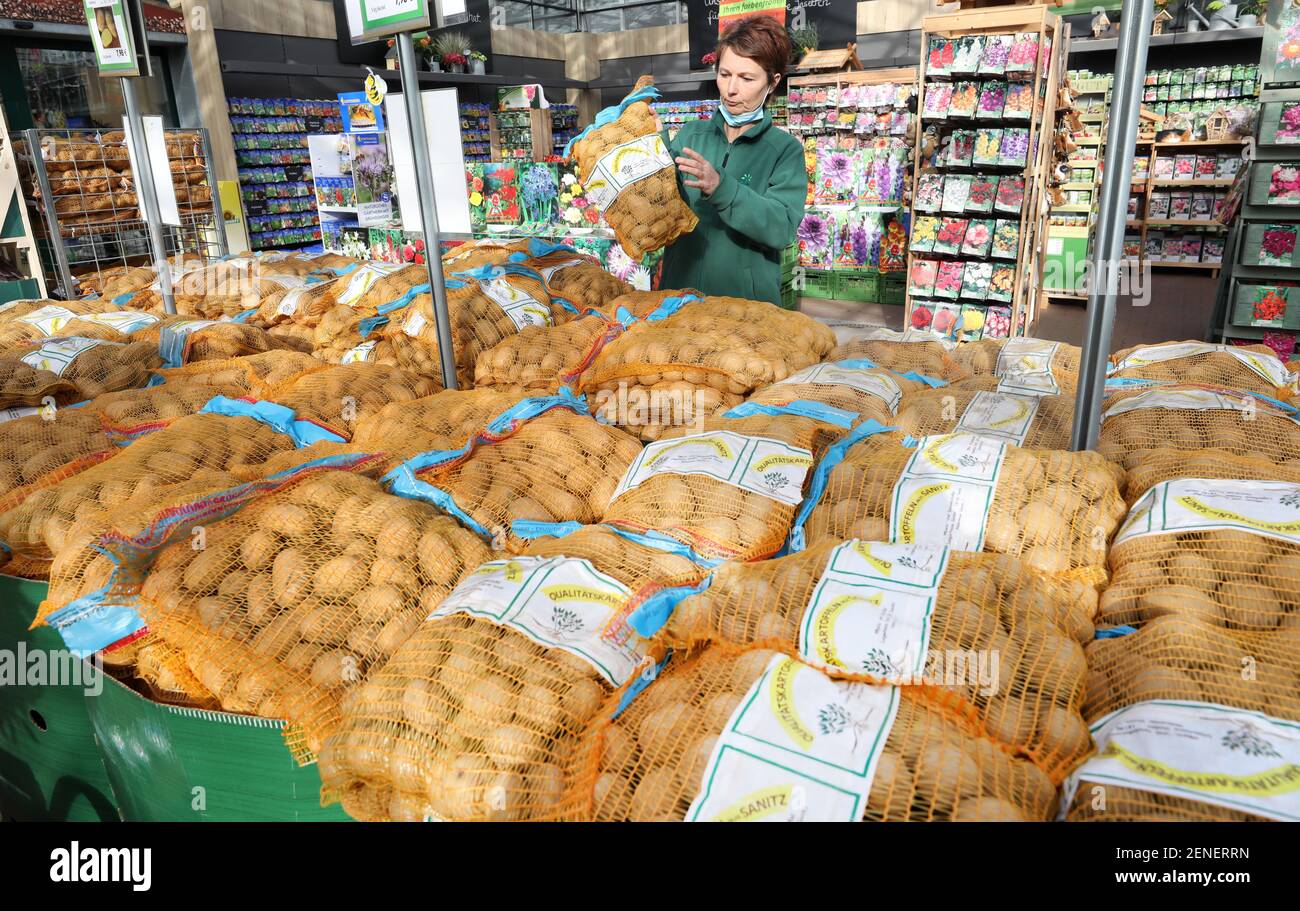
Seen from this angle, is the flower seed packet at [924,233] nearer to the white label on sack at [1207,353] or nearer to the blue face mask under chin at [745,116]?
the blue face mask under chin at [745,116]

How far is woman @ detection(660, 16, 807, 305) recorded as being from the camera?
2559 mm

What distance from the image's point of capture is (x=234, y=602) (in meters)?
1.36

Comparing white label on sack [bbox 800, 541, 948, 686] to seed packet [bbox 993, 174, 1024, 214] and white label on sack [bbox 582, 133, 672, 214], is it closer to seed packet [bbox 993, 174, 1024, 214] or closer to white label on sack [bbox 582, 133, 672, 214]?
white label on sack [bbox 582, 133, 672, 214]

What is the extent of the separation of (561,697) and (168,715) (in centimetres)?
76

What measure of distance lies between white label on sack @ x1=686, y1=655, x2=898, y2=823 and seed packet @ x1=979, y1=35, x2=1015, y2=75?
5642mm

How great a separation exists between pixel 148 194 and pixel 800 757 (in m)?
3.76

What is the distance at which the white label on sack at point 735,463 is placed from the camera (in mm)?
1517

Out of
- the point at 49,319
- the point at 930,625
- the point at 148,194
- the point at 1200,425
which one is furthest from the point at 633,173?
the point at 148,194

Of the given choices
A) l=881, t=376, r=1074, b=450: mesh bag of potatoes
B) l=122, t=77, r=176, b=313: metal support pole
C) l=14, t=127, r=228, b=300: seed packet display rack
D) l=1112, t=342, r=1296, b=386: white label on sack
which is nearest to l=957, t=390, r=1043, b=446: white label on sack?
l=881, t=376, r=1074, b=450: mesh bag of potatoes

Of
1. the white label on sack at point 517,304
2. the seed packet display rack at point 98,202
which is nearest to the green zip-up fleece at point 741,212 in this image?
the white label on sack at point 517,304

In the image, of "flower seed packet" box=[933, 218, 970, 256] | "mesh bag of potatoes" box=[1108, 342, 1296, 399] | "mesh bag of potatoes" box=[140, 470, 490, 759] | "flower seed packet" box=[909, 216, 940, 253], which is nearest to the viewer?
"mesh bag of potatoes" box=[140, 470, 490, 759]

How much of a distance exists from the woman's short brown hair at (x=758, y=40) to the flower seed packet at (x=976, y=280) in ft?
12.7
